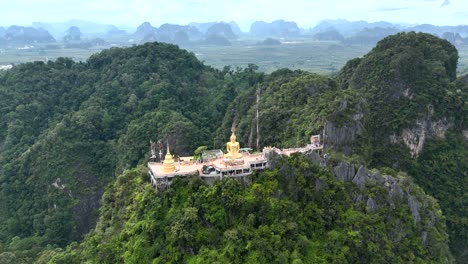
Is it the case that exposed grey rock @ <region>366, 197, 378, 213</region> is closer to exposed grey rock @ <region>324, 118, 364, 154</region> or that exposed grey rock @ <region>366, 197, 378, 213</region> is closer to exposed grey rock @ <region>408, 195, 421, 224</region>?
exposed grey rock @ <region>408, 195, 421, 224</region>

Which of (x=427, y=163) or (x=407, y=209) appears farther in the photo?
(x=427, y=163)

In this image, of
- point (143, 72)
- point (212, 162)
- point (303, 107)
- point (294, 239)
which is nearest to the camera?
point (294, 239)

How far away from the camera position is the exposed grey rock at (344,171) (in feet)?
104

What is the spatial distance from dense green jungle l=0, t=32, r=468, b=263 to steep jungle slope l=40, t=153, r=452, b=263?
0.10 metres

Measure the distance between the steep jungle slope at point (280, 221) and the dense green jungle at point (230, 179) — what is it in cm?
10

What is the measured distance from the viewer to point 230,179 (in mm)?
27781

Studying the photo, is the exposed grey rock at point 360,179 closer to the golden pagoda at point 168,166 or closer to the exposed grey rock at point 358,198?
the exposed grey rock at point 358,198

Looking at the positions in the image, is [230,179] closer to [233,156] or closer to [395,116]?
[233,156]

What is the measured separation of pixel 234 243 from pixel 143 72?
52892mm

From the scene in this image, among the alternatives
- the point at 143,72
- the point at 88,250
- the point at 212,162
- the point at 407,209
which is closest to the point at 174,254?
the point at 212,162

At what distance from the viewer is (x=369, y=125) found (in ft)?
167

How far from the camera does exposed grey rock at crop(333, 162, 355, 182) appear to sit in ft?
104

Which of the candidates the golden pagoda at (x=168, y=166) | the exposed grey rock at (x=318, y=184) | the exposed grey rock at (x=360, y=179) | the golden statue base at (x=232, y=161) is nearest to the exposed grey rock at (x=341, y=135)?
the exposed grey rock at (x=360, y=179)

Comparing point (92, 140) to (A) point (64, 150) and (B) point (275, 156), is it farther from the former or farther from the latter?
(B) point (275, 156)
